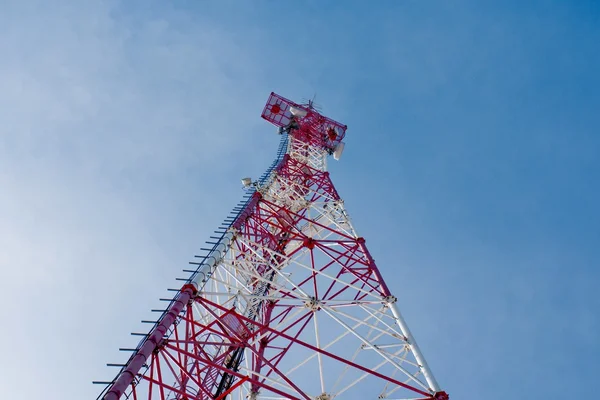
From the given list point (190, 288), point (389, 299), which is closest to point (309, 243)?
point (389, 299)

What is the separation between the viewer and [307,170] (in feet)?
59.2

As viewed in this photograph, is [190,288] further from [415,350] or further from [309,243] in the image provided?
[309,243]

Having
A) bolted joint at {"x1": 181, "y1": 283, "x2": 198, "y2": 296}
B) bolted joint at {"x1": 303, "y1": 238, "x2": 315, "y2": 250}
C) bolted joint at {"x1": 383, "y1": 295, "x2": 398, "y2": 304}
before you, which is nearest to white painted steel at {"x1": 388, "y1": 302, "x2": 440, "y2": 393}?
bolted joint at {"x1": 383, "y1": 295, "x2": 398, "y2": 304}

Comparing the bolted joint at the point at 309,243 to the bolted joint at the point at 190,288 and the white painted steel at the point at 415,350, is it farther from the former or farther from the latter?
the bolted joint at the point at 190,288

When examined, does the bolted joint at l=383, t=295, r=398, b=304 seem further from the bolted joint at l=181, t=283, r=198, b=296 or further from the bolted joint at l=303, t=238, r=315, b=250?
the bolted joint at l=181, t=283, r=198, b=296

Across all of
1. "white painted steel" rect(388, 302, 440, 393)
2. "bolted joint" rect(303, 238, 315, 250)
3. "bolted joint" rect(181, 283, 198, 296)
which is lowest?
"white painted steel" rect(388, 302, 440, 393)

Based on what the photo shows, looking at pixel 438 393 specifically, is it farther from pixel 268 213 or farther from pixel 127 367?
pixel 268 213

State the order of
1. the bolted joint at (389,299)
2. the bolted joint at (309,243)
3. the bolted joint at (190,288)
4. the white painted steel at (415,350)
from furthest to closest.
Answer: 1. the bolted joint at (309,243)
2. the bolted joint at (389,299)
3. the bolted joint at (190,288)
4. the white painted steel at (415,350)

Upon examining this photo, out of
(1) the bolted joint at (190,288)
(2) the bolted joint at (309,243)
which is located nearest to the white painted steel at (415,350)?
(2) the bolted joint at (309,243)

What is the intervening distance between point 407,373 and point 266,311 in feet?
18.0

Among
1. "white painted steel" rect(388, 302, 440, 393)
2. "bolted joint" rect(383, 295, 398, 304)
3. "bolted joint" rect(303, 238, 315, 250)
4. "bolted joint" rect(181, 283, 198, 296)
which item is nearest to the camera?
"white painted steel" rect(388, 302, 440, 393)

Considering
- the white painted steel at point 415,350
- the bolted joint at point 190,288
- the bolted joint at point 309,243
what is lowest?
the white painted steel at point 415,350

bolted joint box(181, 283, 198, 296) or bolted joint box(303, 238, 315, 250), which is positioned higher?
bolted joint box(303, 238, 315, 250)

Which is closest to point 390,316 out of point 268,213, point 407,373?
point 407,373
